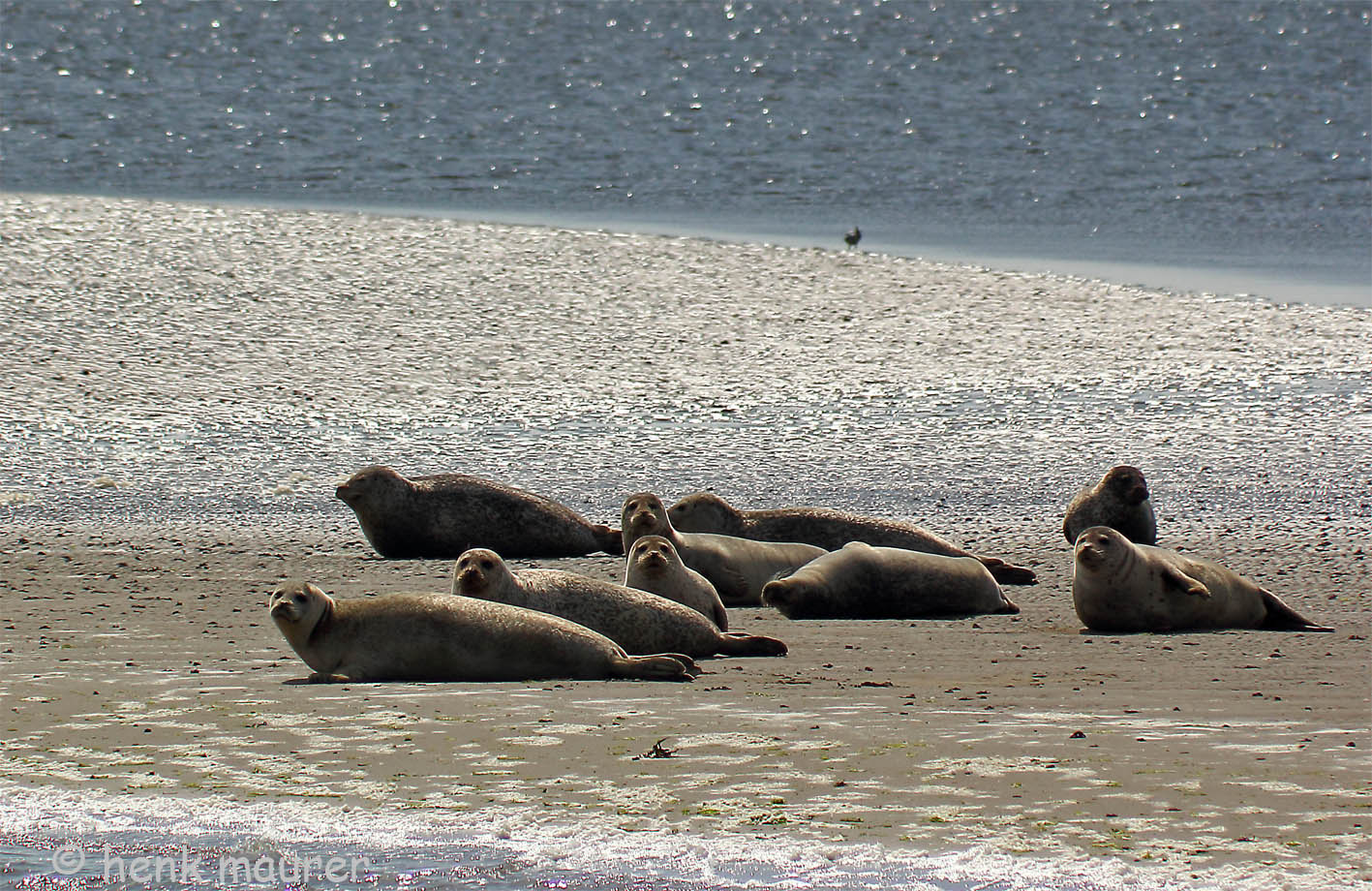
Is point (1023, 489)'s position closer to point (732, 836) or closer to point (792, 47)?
point (732, 836)

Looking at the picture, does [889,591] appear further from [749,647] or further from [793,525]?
[793,525]

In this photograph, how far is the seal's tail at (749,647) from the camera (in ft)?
19.1

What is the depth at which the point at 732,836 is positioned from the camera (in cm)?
392

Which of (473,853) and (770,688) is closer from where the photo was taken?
(473,853)

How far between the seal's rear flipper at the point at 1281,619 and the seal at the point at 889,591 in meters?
0.81

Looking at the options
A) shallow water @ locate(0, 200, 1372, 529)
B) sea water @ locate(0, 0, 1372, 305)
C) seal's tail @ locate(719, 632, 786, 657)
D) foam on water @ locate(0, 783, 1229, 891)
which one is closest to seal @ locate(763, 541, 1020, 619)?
seal's tail @ locate(719, 632, 786, 657)

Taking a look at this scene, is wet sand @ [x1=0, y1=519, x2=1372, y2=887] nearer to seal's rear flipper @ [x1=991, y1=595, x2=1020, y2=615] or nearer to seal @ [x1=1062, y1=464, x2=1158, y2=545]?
seal's rear flipper @ [x1=991, y1=595, x2=1020, y2=615]

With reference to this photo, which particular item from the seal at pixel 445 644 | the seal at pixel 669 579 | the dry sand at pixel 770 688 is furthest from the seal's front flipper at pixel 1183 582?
the seal at pixel 445 644

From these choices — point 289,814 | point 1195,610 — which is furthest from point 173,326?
point 289,814

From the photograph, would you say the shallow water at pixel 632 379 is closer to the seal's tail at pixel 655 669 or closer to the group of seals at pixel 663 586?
the group of seals at pixel 663 586

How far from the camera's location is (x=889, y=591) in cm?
664

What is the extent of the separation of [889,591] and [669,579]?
0.82m

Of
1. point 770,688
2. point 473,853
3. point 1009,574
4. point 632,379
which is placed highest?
point 632,379

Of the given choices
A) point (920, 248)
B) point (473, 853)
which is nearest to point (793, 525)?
point (473, 853)
